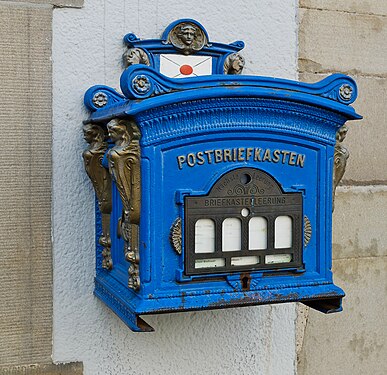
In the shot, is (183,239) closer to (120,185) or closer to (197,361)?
(120,185)

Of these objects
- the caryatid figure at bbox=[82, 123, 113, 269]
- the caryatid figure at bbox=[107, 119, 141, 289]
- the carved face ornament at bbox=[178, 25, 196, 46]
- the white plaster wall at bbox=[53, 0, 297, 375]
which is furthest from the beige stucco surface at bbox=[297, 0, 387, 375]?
the caryatid figure at bbox=[107, 119, 141, 289]

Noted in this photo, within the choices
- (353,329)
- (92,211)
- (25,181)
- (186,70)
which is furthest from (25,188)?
(353,329)

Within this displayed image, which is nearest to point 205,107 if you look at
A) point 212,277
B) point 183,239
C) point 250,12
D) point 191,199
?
point 191,199

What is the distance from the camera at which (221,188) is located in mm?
1956

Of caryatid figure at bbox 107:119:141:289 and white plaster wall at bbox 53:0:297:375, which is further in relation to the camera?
white plaster wall at bbox 53:0:297:375

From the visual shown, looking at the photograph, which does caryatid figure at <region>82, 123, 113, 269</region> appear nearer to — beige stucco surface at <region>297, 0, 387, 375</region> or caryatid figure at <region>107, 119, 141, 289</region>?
caryatid figure at <region>107, 119, 141, 289</region>

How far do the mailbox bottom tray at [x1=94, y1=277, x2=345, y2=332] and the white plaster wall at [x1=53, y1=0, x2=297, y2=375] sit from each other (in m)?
0.20

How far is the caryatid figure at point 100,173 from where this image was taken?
2236mm

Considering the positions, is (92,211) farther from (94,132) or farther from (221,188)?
(221,188)

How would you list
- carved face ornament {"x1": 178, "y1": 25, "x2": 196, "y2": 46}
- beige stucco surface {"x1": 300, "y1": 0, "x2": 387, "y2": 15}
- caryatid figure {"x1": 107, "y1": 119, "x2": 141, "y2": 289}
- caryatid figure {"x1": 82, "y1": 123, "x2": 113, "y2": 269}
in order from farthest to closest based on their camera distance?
beige stucco surface {"x1": 300, "y1": 0, "x2": 387, "y2": 15}
carved face ornament {"x1": 178, "y1": 25, "x2": 196, "y2": 46}
caryatid figure {"x1": 82, "y1": 123, "x2": 113, "y2": 269}
caryatid figure {"x1": 107, "y1": 119, "x2": 141, "y2": 289}

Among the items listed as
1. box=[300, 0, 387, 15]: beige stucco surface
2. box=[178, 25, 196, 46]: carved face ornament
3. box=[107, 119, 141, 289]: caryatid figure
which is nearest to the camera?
box=[107, 119, 141, 289]: caryatid figure

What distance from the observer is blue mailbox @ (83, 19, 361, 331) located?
74.8 inches

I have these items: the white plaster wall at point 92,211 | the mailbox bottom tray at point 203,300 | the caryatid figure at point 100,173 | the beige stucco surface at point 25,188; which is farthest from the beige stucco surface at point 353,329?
the beige stucco surface at point 25,188

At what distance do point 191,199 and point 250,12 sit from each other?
1.04 meters
